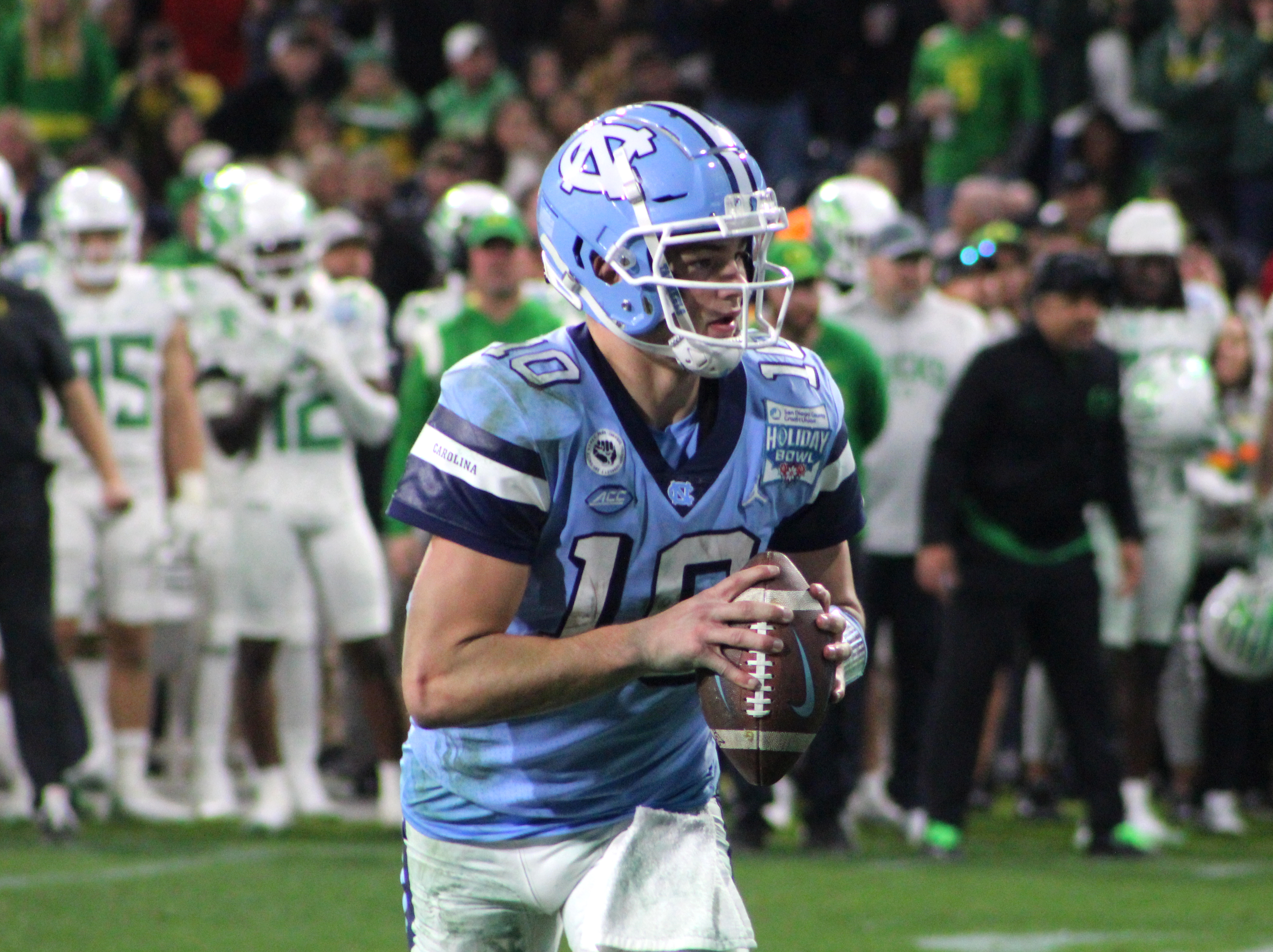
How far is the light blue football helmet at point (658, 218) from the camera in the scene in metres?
2.69

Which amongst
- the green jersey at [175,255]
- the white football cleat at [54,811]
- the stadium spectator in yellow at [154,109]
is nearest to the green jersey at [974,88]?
the stadium spectator in yellow at [154,109]

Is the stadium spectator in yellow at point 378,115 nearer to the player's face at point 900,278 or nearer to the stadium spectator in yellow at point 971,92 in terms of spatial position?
the stadium spectator in yellow at point 971,92

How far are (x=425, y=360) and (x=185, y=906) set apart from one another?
211 cm

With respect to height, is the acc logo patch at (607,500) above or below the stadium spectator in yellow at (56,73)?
below

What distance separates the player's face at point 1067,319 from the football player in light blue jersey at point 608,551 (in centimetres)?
404

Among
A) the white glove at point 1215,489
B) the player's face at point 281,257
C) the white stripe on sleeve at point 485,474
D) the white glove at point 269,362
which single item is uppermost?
the player's face at point 281,257

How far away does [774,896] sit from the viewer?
6.04 meters

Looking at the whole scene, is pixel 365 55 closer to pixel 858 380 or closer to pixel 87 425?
pixel 87 425

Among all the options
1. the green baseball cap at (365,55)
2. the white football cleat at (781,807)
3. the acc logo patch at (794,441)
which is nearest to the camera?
the acc logo patch at (794,441)

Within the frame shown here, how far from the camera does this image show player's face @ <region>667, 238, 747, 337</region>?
2.71 meters

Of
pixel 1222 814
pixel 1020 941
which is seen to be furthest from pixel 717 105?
pixel 1020 941

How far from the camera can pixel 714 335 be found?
2705mm

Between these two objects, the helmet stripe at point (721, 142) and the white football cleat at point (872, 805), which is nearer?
the helmet stripe at point (721, 142)

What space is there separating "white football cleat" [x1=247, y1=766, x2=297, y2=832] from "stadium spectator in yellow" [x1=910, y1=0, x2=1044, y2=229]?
19.4 ft
